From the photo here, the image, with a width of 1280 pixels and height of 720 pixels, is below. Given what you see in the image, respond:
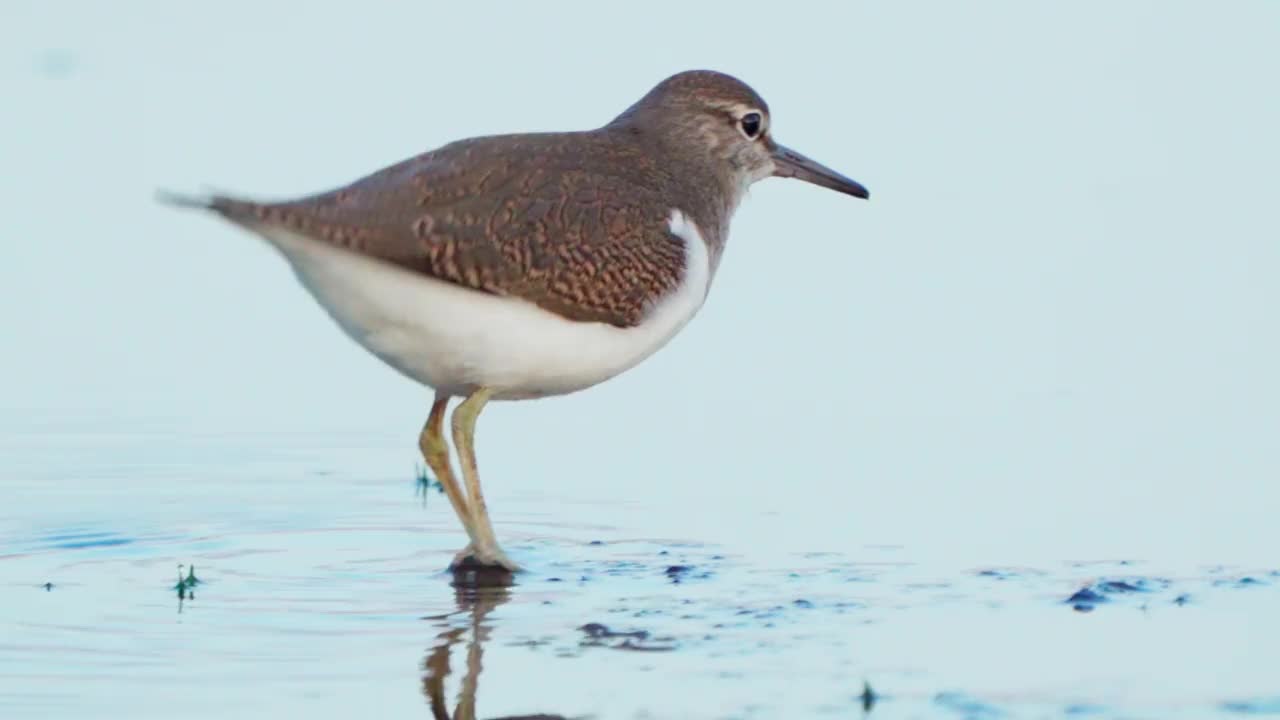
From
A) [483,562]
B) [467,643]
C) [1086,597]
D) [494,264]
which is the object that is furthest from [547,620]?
[1086,597]

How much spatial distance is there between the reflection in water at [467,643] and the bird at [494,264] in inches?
9.0

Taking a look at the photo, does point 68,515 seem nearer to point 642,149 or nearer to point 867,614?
point 642,149

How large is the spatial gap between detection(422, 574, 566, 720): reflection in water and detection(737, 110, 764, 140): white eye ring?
2791 mm

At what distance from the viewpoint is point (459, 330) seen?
8.18 metres

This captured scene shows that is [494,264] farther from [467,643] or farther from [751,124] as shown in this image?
[751,124]

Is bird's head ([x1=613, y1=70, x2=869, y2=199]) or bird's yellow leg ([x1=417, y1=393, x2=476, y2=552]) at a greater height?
bird's head ([x1=613, y1=70, x2=869, y2=199])

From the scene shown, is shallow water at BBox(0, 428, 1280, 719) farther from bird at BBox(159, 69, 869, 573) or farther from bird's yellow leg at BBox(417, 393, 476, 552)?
bird at BBox(159, 69, 869, 573)

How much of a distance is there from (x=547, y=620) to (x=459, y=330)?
3.88 feet

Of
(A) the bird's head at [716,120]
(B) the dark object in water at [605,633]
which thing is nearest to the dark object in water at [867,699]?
(B) the dark object in water at [605,633]

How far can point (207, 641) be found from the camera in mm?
7164

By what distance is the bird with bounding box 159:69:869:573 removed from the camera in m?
8.06

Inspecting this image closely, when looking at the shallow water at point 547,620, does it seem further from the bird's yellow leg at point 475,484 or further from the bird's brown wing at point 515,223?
the bird's brown wing at point 515,223

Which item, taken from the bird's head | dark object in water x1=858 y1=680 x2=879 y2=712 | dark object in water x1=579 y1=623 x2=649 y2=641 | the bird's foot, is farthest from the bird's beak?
dark object in water x1=858 y1=680 x2=879 y2=712

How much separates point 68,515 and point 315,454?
1546 mm
